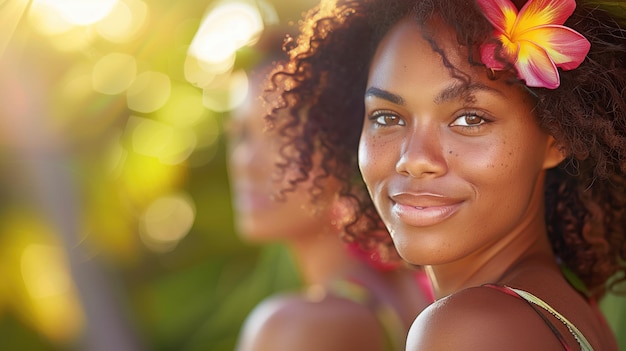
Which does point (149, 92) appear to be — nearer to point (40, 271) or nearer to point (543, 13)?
point (40, 271)

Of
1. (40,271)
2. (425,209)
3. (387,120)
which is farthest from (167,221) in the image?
(425,209)

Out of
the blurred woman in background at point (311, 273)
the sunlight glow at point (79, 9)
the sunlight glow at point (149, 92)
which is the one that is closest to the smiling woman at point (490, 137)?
the blurred woman in background at point (311, 273)

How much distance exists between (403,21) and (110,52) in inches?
114

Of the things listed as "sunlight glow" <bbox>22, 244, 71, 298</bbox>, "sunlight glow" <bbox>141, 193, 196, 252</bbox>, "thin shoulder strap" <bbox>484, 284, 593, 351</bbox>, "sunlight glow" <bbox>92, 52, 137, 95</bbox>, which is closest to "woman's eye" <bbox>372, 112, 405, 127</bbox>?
"thin shoulder strap" <bbox>484, 284, 593, 351</bbox>

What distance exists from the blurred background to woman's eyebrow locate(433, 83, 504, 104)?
6.03 feet

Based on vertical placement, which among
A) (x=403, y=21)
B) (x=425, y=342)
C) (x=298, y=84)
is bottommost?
(x=425, y=342)

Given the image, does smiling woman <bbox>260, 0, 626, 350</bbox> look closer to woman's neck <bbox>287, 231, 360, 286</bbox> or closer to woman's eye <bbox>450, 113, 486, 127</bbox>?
woman's eye <bbox>450, 113, 486, 127</bbox>

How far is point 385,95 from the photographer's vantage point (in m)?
1.87

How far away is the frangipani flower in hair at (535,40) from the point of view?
1.76m

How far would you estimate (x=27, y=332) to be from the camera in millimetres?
5625

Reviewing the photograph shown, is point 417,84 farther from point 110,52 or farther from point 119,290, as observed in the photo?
point 119,290

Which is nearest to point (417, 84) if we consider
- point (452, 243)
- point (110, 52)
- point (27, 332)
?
point (452, 243)

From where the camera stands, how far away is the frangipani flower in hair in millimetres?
1757

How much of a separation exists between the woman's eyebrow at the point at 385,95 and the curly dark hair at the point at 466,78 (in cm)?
12
